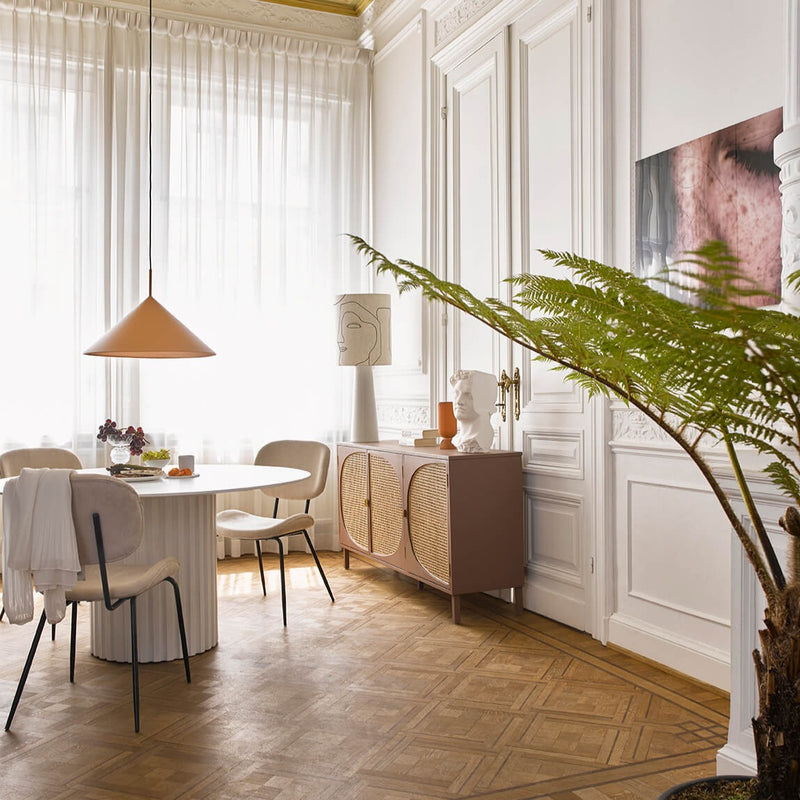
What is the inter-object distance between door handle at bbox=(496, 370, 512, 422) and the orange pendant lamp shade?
149 cm

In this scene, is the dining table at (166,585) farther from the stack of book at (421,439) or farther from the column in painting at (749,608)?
the column in painting at (749,608)

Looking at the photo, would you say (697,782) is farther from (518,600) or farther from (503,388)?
(503,388)

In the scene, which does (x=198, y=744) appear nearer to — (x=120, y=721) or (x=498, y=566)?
(x=120, y=721)

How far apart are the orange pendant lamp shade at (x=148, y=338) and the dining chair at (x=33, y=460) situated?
734mm

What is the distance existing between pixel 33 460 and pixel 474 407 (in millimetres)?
2186

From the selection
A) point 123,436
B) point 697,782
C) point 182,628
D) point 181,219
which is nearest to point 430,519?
point 182,628

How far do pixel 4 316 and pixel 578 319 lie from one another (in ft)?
15.1

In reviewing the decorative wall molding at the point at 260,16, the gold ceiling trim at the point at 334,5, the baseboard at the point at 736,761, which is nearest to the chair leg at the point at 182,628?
the baseboard at the point at 736,761

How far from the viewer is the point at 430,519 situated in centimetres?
423

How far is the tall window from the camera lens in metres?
5.24

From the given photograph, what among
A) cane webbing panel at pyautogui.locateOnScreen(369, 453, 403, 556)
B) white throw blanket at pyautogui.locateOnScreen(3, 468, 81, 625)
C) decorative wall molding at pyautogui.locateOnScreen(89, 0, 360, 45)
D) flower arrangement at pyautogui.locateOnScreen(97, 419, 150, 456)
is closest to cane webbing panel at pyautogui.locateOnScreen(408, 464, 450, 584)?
cane webbing panel at pyautogui.locateOnScreen(369, 453, 403, 556)

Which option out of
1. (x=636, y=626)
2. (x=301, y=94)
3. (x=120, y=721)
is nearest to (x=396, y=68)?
(x=301, y=94)

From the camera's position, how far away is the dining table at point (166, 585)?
3453 mm

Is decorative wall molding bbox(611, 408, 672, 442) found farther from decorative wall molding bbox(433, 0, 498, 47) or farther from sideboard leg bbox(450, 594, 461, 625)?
decorative wall molding bbox(433, 0, 498, 47)
